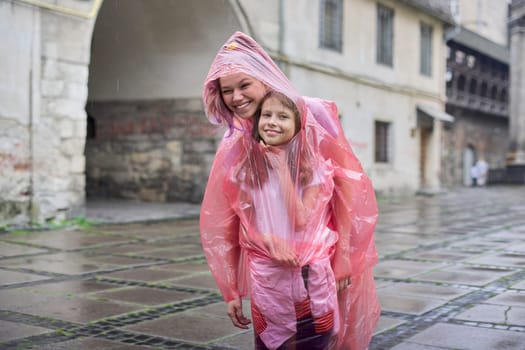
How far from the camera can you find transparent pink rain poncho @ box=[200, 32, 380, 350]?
97.0 inches

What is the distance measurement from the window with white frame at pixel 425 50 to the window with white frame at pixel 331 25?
4835 mm

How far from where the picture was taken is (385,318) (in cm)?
438

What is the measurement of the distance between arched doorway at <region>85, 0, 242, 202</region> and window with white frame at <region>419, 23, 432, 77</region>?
30.3 feet

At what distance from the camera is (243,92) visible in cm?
252

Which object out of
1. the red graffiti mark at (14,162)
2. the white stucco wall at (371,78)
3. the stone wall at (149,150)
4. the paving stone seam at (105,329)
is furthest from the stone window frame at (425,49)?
the paving stone seam at (105,329)

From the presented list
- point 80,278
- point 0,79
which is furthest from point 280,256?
point 0,79

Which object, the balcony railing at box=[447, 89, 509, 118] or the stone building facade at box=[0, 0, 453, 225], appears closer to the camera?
the stone building facade at box=[0, 0, 453, 225]

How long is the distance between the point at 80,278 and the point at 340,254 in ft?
11.8

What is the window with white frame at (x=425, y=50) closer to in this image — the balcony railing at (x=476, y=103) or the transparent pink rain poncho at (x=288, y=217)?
the balcony railing at (x=476, y=103)

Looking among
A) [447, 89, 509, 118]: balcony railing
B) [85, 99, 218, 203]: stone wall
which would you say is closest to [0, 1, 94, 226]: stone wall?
[85, 99, 218, 203]: stone wall

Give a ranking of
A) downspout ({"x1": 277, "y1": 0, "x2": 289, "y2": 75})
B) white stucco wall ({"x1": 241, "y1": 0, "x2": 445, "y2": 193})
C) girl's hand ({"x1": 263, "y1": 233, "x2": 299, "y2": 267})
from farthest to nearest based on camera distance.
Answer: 1. white stucco wall ({"x1": 241, "y1": 0, "x2": 445, "y2": 193})
2. downspout ({"x1": 277, "y1": 0, "x2": 289, "y2": 75})
3. girl's hand ({"x1": 263, "y1": 233, "x2": 299, "y2": 267})

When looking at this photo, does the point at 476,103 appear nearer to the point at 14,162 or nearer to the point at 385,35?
the point at 385,35

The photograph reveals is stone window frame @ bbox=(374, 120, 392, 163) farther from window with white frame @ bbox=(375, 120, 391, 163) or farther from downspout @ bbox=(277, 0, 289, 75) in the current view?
downspout @ bbox=(277, 0, 289, 75)

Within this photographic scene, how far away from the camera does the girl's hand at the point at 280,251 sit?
95.6 inches
